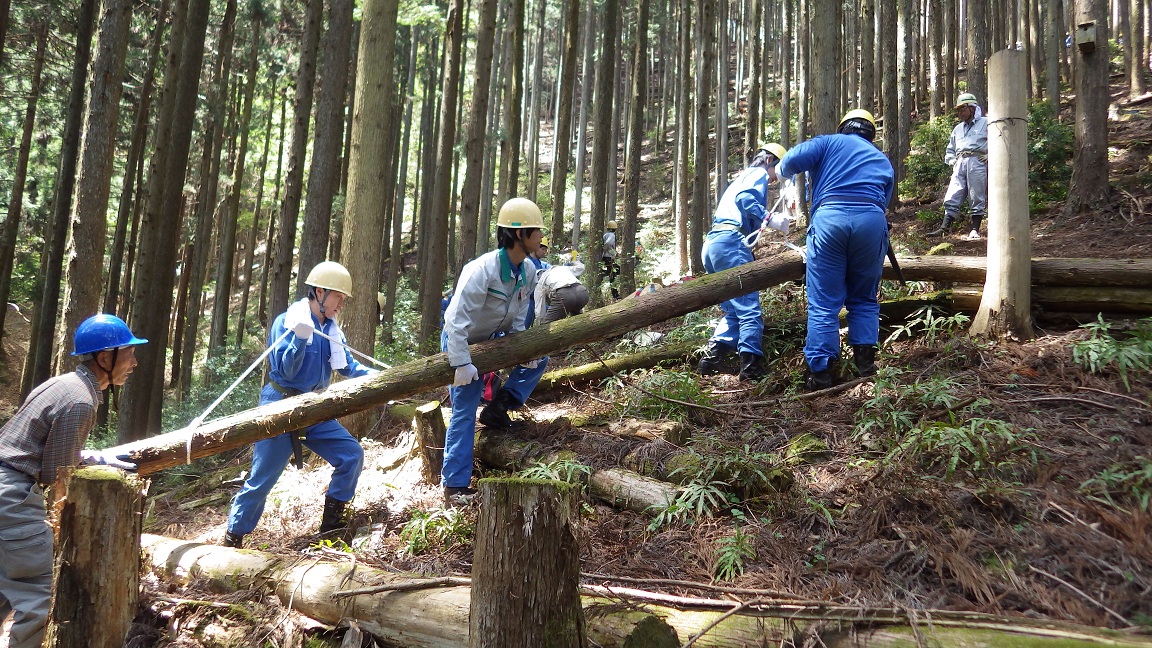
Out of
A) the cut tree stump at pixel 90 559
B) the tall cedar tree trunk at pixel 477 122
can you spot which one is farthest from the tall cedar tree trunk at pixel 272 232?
the cut tree stump at pixel 90 559

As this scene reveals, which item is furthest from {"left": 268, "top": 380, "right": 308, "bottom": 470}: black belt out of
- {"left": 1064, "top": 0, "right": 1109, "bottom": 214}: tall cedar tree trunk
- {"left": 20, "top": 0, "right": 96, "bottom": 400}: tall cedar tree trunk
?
{"left": 1064, "top": 0, "right": 1109, "bottom": 214}: tall cedar tree trunk

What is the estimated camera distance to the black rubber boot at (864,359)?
17.5 ft

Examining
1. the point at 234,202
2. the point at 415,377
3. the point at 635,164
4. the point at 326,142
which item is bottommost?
the point at 415,377

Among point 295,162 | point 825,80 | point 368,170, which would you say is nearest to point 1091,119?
point 825,80

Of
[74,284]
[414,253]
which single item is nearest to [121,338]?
[74,284]

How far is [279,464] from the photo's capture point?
15.8 feet

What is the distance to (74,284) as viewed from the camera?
284 inches

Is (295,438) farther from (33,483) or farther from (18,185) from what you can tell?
(18,185)

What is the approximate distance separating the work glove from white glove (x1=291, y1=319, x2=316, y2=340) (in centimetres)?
124

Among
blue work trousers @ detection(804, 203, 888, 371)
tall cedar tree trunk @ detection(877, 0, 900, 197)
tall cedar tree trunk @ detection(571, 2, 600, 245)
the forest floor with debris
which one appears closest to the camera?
the forest floor with debris

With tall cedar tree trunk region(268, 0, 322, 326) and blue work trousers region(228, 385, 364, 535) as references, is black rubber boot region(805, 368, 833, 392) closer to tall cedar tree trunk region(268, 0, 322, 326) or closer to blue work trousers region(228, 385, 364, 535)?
blue work trousers region(228, 385, 364, 535)

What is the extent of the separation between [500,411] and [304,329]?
1705 millimetres

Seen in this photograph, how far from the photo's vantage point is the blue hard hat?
366 centimetres

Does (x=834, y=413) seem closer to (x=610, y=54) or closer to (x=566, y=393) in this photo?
(x=566, y=393)
